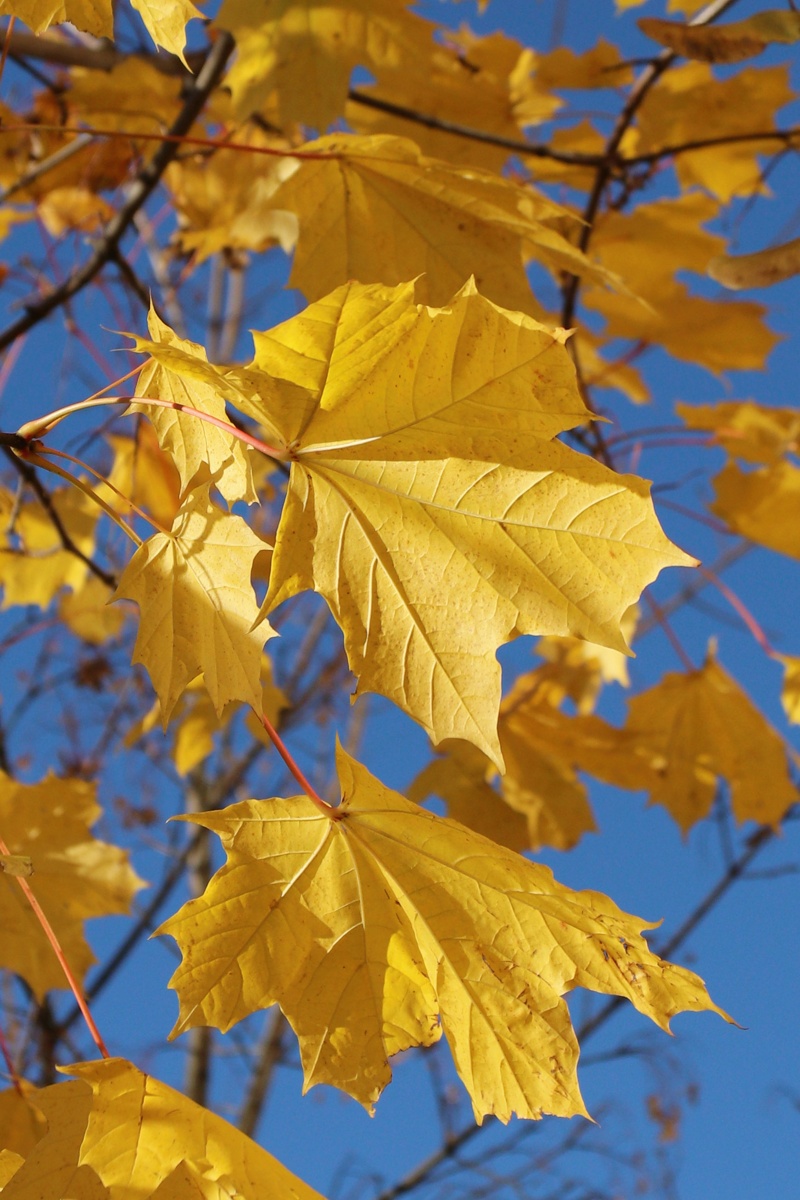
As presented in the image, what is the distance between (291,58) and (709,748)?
134cm

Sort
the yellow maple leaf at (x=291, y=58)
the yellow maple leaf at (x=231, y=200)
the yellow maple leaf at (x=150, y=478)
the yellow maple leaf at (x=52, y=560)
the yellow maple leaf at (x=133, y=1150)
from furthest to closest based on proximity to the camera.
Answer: the yellow maple leaf at (x=150, y=478), the yellow maple leaf at (x=52, y=560), the yellow maple leaf at (x=231, y=200), the yellow maple leaf at (x=291, y=58), the yellow maple leaf at (x=133, y=1150)

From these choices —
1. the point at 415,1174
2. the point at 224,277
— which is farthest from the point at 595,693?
the point at 224,277

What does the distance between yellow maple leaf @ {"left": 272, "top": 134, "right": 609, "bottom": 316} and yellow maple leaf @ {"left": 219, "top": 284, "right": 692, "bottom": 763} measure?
Answer: 399mm

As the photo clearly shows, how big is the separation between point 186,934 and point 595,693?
1710 mm

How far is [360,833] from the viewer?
83cm

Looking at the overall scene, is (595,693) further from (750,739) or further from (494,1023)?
(494,1023)

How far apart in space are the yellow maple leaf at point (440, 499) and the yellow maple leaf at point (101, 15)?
31 cm

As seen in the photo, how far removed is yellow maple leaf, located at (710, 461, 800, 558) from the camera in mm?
1905

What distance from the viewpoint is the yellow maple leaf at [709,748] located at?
190 cm

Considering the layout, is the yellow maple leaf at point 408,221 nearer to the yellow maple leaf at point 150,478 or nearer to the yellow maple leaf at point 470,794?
the yellow maple leaf at point 470,794

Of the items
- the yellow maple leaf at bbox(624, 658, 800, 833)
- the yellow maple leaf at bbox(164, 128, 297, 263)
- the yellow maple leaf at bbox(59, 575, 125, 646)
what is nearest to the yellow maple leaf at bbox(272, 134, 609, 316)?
the yellow maple leaf at bbox(164, 128, 297, 263)

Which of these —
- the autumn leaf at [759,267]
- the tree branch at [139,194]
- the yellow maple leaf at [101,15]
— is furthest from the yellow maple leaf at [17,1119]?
the autumn leaf at [759,267]

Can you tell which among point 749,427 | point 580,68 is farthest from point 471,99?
point 749,427

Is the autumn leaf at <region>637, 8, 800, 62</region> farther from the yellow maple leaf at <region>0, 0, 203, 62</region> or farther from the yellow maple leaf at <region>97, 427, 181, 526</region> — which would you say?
the yellow maple leaf at <region>97, 427, 181, 526</region>
